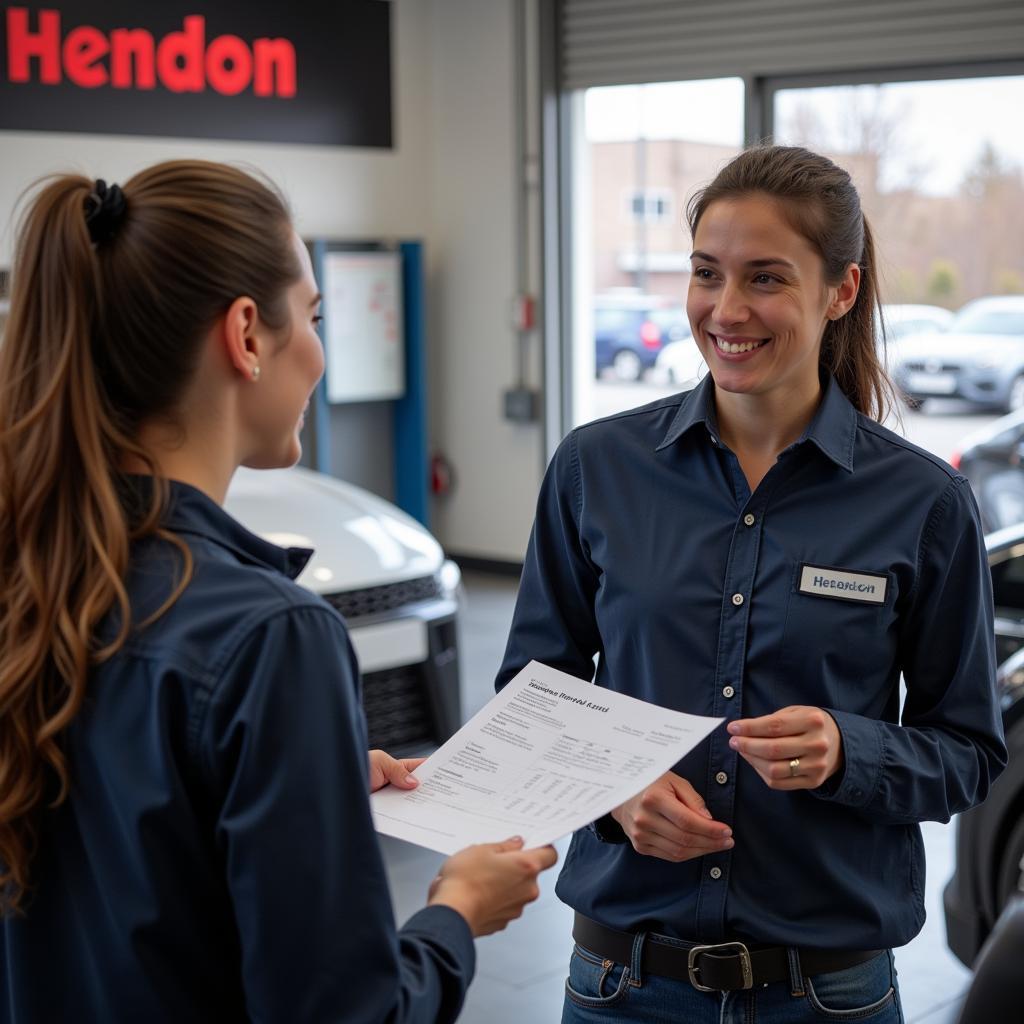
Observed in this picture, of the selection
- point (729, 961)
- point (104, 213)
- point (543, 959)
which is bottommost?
point (543, 959)

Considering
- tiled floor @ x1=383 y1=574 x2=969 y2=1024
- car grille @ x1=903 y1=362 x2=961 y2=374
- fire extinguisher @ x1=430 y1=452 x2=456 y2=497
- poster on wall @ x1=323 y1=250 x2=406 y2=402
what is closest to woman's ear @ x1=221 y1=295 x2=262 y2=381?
tiled floor @ x1=383 y1=574 x2=969 y2=1024

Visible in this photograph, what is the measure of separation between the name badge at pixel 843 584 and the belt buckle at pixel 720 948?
15.1 inches

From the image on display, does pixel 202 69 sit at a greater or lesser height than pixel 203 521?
greater

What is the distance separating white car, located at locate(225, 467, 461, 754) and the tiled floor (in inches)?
16.1

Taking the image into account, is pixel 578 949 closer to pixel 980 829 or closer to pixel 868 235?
pixel 868 235

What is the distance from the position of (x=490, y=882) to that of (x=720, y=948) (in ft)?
1.36

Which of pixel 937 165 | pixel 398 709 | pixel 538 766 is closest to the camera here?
pixel 538 766

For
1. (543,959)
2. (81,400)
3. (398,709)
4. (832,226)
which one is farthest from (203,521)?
(398,709)

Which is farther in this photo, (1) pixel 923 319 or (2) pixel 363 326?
(2) pixel 363 326

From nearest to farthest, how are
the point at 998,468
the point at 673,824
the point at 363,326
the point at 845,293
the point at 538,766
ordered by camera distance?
1. the point at 538,766
2. the point at 673,824
3. the point at 845,293
4. the point at 998,468
5. the point at 363,326

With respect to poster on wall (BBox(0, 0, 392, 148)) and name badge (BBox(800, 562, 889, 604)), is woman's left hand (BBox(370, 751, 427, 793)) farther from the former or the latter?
poster on wall (BBox(0, 0, 392, 148))

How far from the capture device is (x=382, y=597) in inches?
155

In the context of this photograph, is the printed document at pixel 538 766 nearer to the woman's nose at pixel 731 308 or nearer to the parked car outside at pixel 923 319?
the woman's nose at pixel 731 308

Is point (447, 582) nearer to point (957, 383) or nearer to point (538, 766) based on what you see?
point (538, 766)
